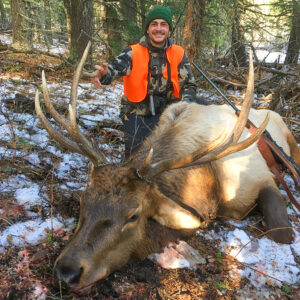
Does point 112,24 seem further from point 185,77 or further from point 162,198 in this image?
point 162,198

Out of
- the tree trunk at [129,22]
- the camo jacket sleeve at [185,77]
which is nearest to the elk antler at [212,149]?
the camo jacket sleeve at [185,77]

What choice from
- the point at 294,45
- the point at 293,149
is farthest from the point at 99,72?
the point at 294,45

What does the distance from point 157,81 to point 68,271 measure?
380 cm

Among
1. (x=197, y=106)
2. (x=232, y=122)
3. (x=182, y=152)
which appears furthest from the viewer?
(x=197, y=106)

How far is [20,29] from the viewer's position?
9.48 m

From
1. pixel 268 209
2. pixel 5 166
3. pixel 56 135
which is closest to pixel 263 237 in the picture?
pixel 268 209

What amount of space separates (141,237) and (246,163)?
177 centimetres

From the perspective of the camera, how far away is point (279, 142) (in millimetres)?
4750

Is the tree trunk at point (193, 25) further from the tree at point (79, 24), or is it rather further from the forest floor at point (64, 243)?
the forest floor at point (64, 243)

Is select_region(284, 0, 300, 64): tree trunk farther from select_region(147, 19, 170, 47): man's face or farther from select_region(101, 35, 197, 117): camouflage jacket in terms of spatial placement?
select_region(147, 19, 170, 47): man's face

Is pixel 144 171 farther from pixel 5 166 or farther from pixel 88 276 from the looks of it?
pixel 5 166

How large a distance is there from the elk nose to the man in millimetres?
2707

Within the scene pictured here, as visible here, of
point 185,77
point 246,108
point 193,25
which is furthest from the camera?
point 193,25

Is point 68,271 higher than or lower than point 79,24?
lower
